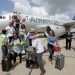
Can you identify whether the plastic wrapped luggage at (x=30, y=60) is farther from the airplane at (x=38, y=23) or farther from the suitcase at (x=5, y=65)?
the airplane at (x=38, y=23)

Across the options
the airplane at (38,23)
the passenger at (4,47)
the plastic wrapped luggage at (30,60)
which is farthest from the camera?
the airplane at (38,23)

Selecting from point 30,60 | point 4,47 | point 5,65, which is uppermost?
point 4,47

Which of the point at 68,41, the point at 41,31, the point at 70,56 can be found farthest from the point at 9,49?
the point at 41,31

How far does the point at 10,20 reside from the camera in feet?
90.8

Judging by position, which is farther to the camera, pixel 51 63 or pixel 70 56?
pixel 70 56

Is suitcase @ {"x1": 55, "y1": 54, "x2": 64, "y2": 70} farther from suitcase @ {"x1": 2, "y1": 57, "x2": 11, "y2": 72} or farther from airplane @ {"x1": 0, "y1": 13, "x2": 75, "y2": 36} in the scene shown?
airplane @ {"x1": 0, "y1": 13, "x2": 75, "y2": 36}

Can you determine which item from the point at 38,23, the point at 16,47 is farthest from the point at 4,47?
the point at 38,23

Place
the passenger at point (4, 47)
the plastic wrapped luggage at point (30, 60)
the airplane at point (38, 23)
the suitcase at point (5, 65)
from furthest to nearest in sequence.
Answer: the airplane at point (38, 23)
the passenger at point (4, 47)
the plastic wrapped luggage at point (30, 60)
the suitcase at point (5, 65)

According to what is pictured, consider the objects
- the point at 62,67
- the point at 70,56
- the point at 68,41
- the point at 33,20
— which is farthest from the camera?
the point at 33,20

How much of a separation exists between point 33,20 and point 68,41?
559 inches

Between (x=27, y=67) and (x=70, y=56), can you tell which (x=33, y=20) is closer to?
(x=70, y=56)

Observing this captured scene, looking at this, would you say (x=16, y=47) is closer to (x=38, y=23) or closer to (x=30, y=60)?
(x=30, y=60)

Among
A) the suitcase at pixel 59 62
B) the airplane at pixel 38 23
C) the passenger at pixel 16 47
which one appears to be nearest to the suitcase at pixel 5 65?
the passenger at pixel 16 47

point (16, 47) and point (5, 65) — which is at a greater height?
point (16, 47)
